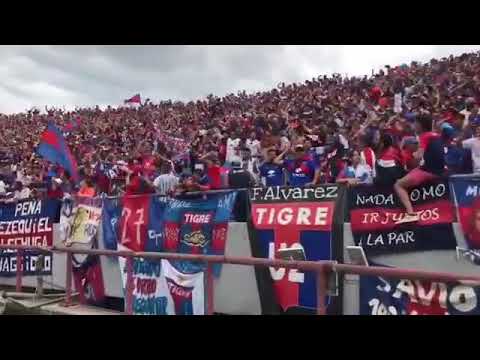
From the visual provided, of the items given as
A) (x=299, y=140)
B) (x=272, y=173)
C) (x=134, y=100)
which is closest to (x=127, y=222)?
(x=272, y=173)

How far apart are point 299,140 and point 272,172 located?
188 cm

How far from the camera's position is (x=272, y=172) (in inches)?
364

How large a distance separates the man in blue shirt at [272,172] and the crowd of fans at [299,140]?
2cm

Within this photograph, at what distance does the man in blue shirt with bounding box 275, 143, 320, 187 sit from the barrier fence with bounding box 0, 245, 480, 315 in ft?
7.40

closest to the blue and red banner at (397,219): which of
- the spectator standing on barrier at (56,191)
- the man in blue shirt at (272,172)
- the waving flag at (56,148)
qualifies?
the man in blue shirt at (272,172)

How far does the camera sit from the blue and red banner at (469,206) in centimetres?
546

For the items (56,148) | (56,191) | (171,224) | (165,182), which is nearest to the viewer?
(171,224)

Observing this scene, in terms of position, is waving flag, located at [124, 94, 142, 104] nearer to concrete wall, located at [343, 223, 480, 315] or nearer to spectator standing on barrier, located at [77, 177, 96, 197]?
spectator standing on barrier, located at [77, 177, 96, 197]

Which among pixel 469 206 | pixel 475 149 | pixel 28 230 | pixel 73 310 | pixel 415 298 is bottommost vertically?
pixel 73 310

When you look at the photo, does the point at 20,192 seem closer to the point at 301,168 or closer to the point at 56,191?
the point at 56,191
